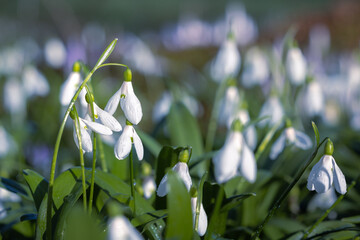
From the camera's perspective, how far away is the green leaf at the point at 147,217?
105 centimetres

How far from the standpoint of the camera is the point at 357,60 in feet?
8.36

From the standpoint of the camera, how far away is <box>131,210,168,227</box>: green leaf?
1.05 meters

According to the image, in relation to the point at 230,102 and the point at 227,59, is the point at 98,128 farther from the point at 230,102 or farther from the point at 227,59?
the point at 227,59

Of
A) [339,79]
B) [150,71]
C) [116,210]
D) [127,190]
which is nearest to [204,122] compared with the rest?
[150,71]

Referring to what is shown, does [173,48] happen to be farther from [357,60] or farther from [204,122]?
[357,60]

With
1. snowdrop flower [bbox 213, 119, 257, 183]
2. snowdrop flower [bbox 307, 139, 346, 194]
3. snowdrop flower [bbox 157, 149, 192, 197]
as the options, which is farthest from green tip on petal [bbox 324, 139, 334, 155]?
snowdrop flower [bbox 157, 149, 192, 197]

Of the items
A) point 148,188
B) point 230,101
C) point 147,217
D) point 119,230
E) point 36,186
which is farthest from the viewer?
point 230,101

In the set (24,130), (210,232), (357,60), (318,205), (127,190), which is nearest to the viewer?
(210,232)

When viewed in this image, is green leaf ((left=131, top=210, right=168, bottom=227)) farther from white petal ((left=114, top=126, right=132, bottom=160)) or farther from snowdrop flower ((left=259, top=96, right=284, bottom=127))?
snowdrop flower ((left=259, top=96, right=284, bottom=127))

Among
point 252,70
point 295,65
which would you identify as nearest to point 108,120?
point 295,65

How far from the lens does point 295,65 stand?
1.91 meters

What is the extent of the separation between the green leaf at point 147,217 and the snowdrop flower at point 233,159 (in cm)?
17

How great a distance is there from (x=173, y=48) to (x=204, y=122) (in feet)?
8.30

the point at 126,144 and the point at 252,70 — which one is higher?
the point at 126,144
